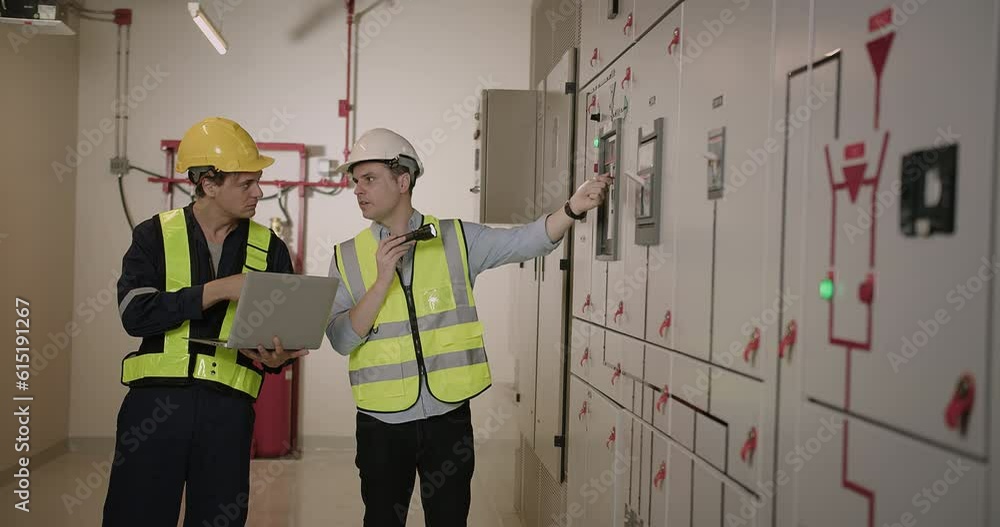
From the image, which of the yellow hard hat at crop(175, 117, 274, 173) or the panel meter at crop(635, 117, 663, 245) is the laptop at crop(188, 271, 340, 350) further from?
the panel meter at crop(635, 117, 663, 245)

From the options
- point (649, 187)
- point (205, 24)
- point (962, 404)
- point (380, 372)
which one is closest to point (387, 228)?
point (380, 372)

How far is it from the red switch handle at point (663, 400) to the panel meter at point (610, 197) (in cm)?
57

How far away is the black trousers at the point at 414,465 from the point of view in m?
2.44

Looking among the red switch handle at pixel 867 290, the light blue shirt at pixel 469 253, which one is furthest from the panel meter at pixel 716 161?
the light blue shirt at pixel 469 253

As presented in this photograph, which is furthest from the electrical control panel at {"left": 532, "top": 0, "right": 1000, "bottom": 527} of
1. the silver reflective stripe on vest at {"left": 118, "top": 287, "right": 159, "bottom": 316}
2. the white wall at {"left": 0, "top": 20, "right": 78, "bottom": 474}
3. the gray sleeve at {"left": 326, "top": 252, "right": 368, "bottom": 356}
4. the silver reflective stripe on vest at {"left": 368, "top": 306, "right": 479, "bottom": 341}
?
the white wall at {"left": 0, "top": 20, "right": 78, "bottom": 474}

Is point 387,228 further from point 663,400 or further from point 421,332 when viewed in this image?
point 663,400

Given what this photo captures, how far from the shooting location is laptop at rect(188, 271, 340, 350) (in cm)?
222

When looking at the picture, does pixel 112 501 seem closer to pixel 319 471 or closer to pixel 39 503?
pixel 39 503

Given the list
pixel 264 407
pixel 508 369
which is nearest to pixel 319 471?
pixel 264 407

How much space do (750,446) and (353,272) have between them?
1.45 metres

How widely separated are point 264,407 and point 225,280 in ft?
11.6

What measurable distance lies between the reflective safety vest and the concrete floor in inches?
82.7

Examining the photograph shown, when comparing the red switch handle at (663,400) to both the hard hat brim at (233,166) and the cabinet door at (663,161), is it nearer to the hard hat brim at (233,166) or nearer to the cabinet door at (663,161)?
the cabinet door at (663,161)

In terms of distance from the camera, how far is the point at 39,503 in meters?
4.51
